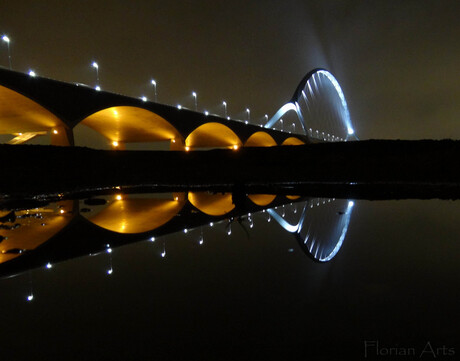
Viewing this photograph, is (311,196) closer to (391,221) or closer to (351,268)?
(391,221)

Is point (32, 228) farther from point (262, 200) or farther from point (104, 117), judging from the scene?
point (104, 117)

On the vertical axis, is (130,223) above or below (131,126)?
below

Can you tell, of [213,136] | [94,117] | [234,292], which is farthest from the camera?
[213,136]

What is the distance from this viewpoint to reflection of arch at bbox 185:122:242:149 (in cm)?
6250

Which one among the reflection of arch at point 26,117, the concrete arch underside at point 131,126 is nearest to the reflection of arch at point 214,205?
the reflection of arch at point 26,117

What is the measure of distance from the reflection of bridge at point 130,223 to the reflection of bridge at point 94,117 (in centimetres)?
2466

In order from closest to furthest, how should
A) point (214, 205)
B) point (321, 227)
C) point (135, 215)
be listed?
1. point (321, 227)
2. point (135, 215)
3. point (214, 205)

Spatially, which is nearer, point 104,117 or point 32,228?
point 32,228

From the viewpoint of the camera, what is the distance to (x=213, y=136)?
71.2 metres

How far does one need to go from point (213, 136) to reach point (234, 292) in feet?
222

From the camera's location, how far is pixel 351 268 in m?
5.20

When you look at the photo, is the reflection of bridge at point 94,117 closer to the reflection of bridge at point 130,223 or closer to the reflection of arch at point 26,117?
the reflection of arch at point 26,117

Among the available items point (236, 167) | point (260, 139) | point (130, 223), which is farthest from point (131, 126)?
point (130, 223)

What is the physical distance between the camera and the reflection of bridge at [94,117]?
3305 cm
